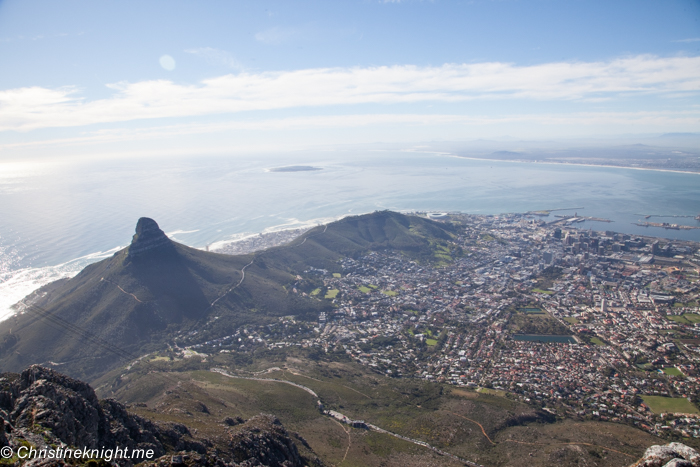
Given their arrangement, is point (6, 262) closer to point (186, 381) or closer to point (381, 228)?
point (186, 381)

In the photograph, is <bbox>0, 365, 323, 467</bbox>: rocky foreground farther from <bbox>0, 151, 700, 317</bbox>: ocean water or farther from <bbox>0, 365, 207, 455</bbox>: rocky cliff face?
<bbox>0, 151, 700, 317</bbox>: ocean water

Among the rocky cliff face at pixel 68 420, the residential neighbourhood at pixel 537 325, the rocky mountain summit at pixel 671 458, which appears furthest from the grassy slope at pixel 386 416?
the rocky mountain summit at pixel 671 458

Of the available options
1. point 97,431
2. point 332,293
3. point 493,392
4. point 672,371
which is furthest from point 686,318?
point 97,431

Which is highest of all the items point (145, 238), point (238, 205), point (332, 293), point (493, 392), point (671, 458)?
point (238, 205)

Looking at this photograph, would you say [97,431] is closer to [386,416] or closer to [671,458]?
[386,416]

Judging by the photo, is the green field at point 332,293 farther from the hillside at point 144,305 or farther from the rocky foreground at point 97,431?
the rocky foreground at point 97,431

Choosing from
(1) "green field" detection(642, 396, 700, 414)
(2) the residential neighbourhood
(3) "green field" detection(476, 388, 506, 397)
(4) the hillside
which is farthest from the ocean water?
(1) "green field" detection(642, 396, 700, 414)

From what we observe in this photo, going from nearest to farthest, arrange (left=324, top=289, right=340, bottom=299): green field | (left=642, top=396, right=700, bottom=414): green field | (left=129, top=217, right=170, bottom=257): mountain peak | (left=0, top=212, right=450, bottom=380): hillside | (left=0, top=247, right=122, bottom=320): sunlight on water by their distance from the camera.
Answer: (left=642, top=396, right=700, bottom=414): green field < (left=0, top=212, right=450, bottom=380): hillside < (left=129, top=217, right=170, bottom=257): mountain peak < (left=0, top=247, right=122, bottom=320): sunlight on water < (left=324, top=289, right=340, bottom=299): green field
